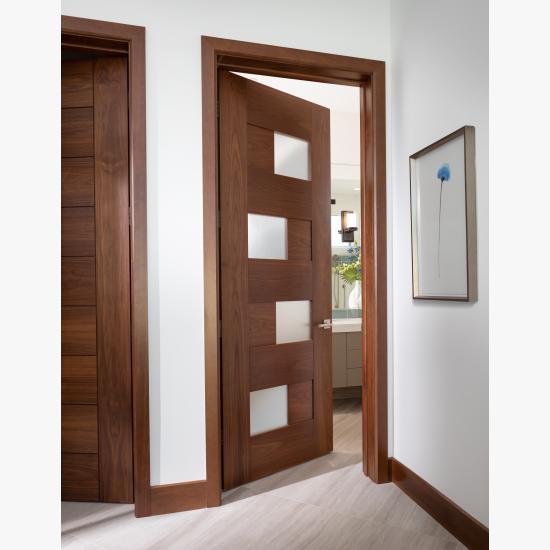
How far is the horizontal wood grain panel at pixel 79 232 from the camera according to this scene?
2191 mm

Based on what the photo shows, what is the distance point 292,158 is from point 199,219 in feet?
2.76

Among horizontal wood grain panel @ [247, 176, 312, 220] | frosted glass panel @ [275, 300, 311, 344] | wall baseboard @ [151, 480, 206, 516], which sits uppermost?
horizontal wood grain panel @ [247, 176, 312, 220]

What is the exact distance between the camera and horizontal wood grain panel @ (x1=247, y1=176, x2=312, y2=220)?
2.47 meters

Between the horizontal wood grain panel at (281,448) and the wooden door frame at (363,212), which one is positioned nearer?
the wooden door frame at (363,212)

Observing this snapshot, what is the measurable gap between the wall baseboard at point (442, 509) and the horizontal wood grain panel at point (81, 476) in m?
1.47

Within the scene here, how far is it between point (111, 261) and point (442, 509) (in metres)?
1.83

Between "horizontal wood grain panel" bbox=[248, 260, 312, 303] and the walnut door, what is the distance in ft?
2.12

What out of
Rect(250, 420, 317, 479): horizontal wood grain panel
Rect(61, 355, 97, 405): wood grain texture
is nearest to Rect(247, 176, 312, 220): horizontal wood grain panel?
Rect(61, 355, 97, 405): wood grain texture

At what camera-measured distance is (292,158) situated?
2705 mm

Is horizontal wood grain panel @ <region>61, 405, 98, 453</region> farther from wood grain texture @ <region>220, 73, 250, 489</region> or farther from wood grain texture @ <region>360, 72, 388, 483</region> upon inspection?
wood grain texture @ <region>360, 72, 388, 483</region>

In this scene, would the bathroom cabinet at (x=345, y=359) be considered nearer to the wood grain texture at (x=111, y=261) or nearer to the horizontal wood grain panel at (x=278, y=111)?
the horizontal wood grain panel at (x=278, y=111)

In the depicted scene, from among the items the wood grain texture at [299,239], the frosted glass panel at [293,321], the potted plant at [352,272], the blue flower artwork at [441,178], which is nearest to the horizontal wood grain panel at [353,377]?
the potted plant at [352,272]
